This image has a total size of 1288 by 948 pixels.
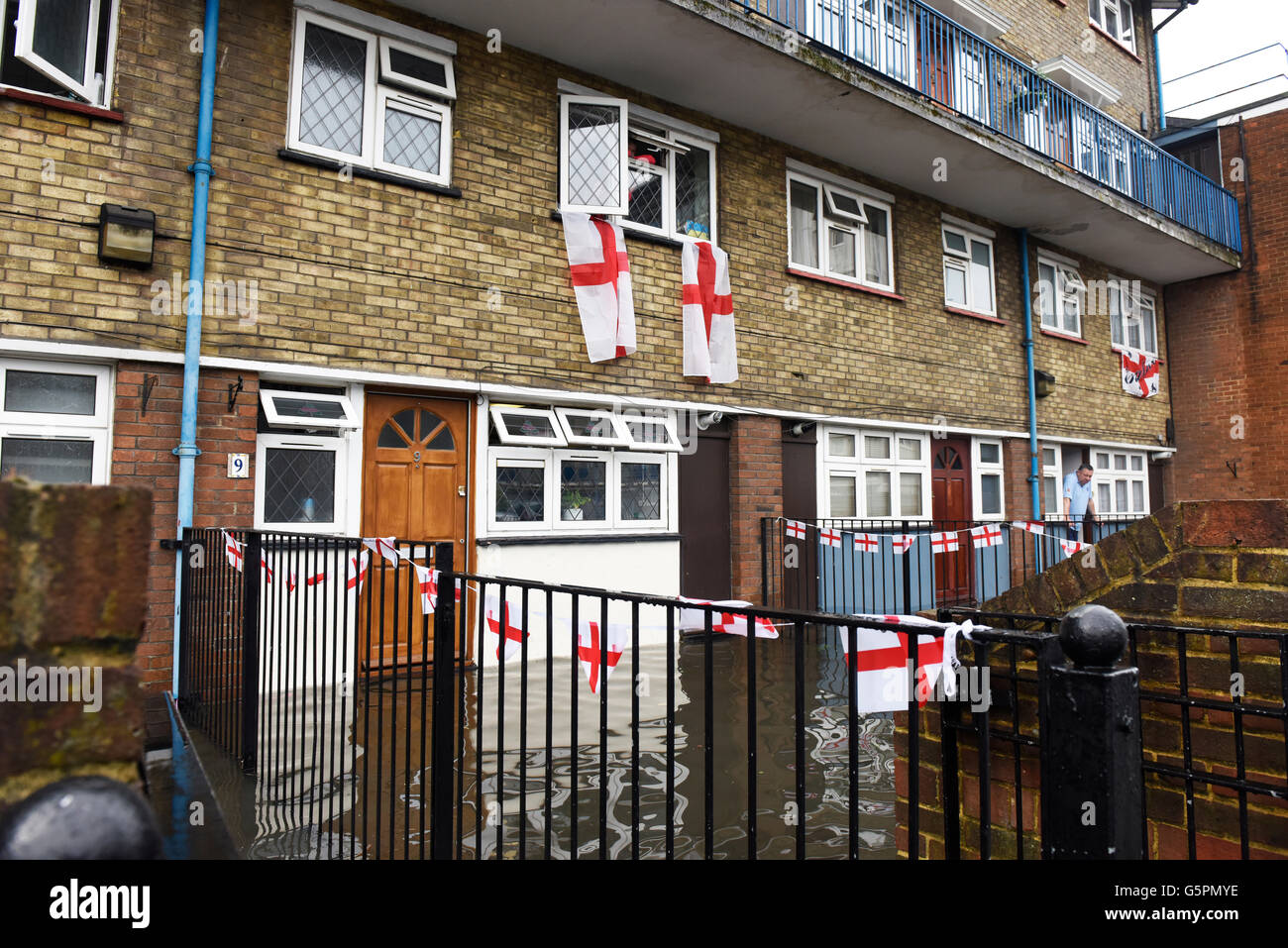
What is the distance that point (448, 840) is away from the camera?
8.69ft

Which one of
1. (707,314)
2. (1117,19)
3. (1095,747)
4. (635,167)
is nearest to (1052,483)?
(707,314)

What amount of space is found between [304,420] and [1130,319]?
15.6m

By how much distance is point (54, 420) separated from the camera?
5.19 meters

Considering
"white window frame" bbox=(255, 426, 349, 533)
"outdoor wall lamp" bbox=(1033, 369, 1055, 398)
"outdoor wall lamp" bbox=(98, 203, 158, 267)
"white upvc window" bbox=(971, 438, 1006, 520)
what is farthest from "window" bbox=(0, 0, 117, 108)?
"outdoor wall lamp" bbox=(1033, 369, 1055, 398)

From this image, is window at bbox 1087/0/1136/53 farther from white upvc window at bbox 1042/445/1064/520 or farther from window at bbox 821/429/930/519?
window at bbox 821/429/930/519

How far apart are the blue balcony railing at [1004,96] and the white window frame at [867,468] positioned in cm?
414

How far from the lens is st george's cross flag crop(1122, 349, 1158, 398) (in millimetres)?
14578

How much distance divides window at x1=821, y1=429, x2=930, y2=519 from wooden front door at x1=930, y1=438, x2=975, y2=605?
28 cm

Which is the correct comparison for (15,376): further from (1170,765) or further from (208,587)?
(1170,765)

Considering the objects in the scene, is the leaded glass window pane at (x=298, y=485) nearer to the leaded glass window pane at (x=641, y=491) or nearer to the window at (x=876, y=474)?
the leaded glass window pane at (x=641, y=491)

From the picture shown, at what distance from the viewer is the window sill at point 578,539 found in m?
6.90

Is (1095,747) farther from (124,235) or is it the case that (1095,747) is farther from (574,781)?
(124,235)

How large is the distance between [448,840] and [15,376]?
4717mm
